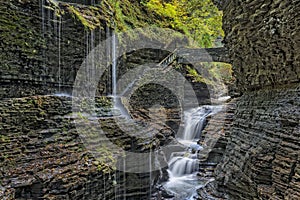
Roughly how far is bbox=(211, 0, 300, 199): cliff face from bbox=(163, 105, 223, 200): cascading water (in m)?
2.49

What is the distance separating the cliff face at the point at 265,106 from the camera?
370 centimetres

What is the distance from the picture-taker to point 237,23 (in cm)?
546

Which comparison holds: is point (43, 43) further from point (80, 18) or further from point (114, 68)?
point (114, 68)

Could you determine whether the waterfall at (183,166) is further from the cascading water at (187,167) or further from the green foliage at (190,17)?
the green foliage at (190,17)

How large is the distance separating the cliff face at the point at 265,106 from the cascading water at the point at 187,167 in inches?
98.0

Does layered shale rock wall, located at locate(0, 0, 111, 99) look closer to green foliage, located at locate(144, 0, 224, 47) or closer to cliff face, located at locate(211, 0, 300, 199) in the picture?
cliff face, located at locate(211, 0, 300, 199)

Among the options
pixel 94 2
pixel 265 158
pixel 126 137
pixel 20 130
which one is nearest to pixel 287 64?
pixel 265 158

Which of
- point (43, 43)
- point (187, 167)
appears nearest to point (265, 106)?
point (187, 167)

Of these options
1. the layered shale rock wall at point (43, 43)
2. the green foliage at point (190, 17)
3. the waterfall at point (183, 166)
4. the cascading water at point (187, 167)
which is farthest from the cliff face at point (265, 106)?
the green foliage at point (190, 17)

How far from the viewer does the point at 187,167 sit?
30.9 ft

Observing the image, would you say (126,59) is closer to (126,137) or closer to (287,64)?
(126,137)

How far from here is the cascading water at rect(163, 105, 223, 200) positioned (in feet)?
25.8

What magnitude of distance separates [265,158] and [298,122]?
2.79 feet

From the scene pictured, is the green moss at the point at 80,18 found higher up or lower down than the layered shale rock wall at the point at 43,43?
higher up
